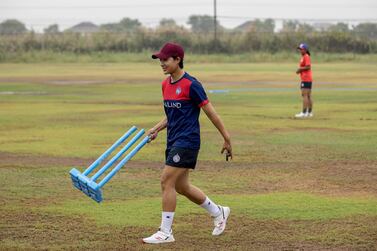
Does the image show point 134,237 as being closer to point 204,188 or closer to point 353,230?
point 353,230

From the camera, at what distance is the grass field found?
9.89 metres

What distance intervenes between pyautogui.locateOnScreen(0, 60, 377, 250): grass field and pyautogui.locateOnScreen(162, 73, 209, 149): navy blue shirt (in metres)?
1.07

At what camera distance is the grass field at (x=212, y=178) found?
9891 mm

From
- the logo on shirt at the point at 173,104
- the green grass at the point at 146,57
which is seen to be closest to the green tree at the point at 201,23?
the green grass at the point at 146,57

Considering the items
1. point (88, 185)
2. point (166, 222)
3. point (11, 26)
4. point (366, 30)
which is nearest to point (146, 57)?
point (366, 30)

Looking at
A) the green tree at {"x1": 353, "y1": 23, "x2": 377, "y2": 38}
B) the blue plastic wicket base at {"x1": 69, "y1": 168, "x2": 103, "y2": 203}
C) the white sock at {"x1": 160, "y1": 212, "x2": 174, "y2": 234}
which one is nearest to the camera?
the blue plastic wicket base at {"x1": 69, "y1": 168, "x2": 103, "y2": 203}

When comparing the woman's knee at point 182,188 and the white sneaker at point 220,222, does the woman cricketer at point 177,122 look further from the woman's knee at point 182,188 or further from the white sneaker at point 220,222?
the white sneaker at point 220,222

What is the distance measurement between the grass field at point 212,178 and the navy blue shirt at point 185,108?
1.07 m

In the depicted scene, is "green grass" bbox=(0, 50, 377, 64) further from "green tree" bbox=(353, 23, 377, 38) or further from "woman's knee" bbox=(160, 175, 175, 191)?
"woman's knee" bbox=(160, 175, 175, 191)

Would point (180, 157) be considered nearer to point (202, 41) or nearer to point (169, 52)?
point (169, 52)

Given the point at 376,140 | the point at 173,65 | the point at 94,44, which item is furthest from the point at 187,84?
the point at 94,44

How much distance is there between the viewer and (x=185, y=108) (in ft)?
31.0

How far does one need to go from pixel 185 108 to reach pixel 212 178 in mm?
4783

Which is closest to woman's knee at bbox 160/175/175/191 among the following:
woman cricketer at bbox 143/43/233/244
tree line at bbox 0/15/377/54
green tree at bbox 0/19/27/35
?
woman cricketer at bbox 143/43/233/244
